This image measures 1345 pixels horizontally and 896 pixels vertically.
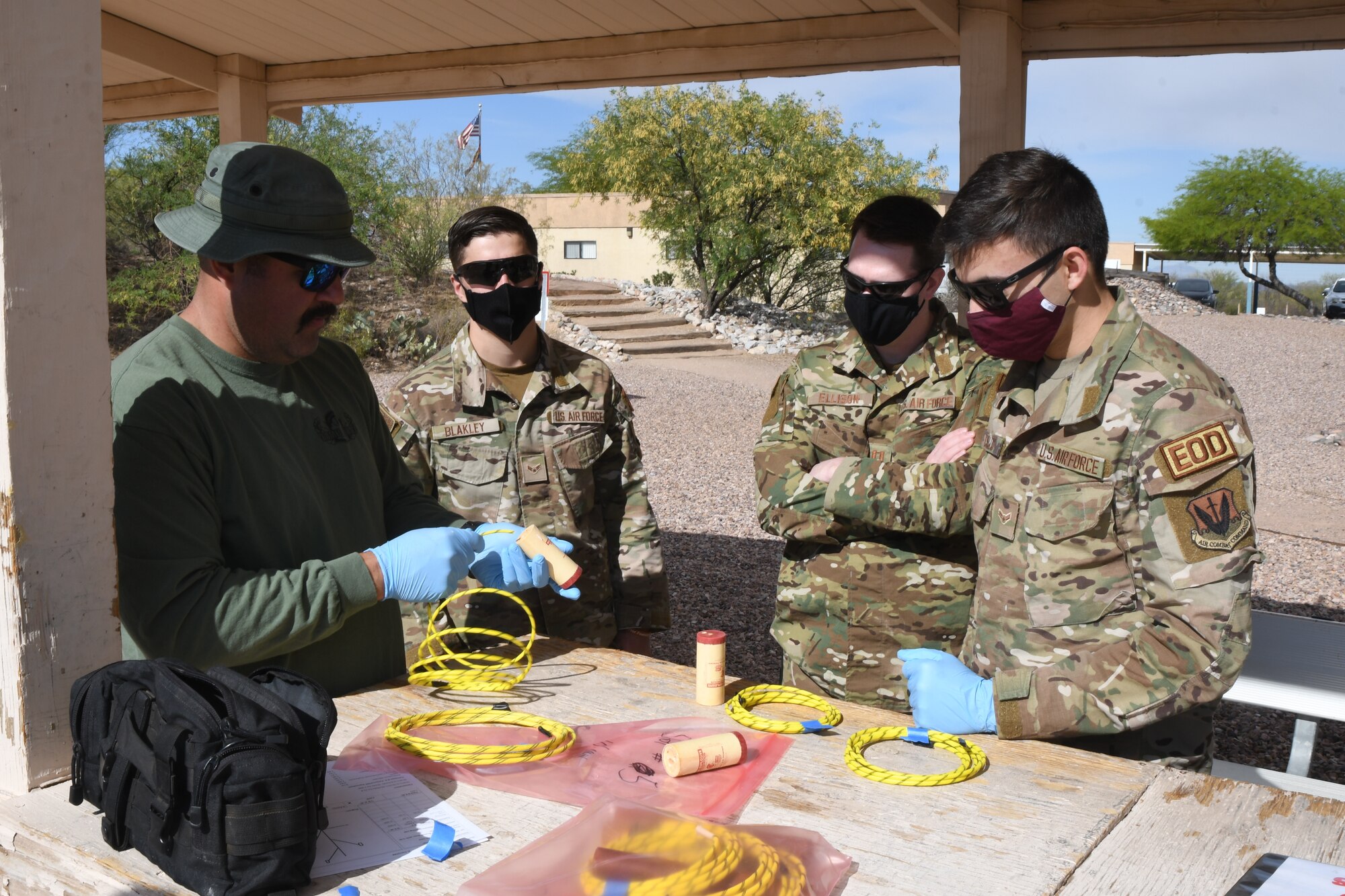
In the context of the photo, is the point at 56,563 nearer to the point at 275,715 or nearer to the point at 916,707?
the point at 275,715

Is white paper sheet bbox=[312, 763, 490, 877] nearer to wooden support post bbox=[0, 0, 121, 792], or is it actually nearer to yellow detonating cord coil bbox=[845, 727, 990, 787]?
wooden support post bbox=[0, 0, 121, 792]

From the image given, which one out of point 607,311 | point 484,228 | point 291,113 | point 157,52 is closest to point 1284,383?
point 607,311

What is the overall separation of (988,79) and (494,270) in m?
1.81

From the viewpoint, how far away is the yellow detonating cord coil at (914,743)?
1717mm

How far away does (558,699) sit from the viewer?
2100mm

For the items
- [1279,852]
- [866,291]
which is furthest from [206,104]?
[1279,852]

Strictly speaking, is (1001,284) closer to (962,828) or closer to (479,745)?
(962,828)

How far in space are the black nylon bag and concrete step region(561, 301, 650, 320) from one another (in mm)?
19575

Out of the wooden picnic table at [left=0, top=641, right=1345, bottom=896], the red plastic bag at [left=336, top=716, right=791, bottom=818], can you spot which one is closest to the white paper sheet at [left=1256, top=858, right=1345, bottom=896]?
the wooden picnic table at [left=0, top=641, right=1345, bottom=896]

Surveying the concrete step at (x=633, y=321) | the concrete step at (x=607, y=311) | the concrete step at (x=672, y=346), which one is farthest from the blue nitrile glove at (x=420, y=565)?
the concrete step at (x=607, y=311)

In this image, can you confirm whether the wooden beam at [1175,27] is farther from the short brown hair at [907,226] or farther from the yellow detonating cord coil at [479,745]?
the yellow detonating cord coil at [479,745]

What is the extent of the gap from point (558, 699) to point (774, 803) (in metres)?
0.59

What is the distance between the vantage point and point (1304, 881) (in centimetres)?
134

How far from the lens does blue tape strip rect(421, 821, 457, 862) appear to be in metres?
1.46
